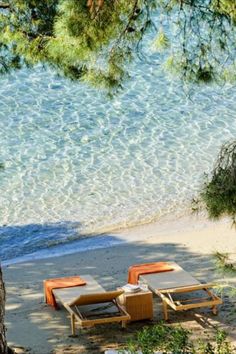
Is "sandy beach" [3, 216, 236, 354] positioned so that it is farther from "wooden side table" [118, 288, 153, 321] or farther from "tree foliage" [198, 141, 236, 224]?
"tree foliage" [198, 141, 236, 224]

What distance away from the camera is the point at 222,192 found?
23.3 feet

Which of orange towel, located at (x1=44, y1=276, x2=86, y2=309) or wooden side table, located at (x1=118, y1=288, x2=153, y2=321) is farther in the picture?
orange towel, located at (x1=44, y1=276, x2=86, y2=309)

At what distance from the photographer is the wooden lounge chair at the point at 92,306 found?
9711mm

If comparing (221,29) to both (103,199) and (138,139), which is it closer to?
(103,199)

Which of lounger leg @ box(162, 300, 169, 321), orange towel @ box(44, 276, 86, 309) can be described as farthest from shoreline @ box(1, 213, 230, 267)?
lounger leg @ box(162, 300, 169, 321)

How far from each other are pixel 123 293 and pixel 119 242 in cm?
320

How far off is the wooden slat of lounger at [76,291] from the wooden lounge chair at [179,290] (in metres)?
0.55

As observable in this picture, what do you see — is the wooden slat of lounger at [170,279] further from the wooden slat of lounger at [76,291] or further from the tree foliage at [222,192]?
the tree foliage at [222,192]

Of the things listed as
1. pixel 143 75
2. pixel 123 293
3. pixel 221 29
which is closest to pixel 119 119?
pixel 143 75

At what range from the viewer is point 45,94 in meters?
20.6

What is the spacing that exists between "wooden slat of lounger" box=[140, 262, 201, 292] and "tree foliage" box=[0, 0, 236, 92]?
2.54 meters

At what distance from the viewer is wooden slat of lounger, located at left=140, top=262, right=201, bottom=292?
10414 millimetres

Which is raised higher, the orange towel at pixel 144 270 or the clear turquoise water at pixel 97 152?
the clear turquoise water at pixel 97 152

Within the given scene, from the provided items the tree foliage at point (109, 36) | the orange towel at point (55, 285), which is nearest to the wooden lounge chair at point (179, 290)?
the orange towel at point (55, 285)
